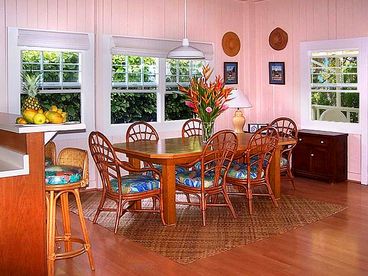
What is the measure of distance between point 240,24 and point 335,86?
204 centimetres

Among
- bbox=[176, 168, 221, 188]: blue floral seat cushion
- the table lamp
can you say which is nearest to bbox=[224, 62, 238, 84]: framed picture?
the table lamp

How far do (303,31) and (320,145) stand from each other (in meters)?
1.84

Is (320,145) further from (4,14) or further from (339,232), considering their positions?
(4,14)

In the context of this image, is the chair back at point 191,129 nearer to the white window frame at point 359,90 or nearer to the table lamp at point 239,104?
the table lamp at point 239,104

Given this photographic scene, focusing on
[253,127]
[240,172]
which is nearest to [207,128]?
[240,172]

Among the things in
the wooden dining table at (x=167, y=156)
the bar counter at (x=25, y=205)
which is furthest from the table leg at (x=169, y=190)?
the bar counter at (x=25, y=205)

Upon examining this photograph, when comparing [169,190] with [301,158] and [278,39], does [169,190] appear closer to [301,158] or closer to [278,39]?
[301,158]

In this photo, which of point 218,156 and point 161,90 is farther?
point 161,90

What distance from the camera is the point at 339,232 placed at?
4.61 meters

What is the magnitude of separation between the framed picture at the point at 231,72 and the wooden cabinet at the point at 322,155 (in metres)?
1.58

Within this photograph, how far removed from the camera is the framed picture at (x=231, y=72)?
809cm

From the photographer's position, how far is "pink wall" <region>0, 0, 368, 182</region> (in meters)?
6.15

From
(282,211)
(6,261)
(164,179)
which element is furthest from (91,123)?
(6,261)

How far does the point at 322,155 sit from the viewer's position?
6902mm
